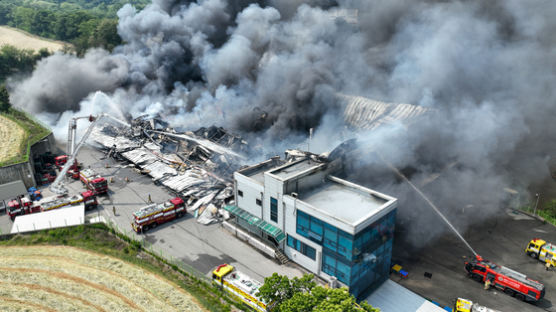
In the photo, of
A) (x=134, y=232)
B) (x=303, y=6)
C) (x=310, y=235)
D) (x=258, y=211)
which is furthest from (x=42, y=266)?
(x=303, y=6)

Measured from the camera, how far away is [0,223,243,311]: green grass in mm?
21531

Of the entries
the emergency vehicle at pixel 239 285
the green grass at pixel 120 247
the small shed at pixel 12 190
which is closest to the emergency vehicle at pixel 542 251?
the emergency vehicle at pixel 239 285

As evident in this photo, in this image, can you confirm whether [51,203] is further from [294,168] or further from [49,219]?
[294,168]

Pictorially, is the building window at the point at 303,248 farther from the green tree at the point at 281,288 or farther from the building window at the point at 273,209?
the green tree at the point at 281,288

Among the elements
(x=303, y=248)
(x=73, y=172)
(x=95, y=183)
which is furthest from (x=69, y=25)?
(x=303, y=248)

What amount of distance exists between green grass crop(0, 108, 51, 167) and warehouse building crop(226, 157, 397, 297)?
73.2 ft

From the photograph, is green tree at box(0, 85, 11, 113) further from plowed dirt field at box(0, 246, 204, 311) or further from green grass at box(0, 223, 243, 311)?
plowed dirt field at box(0, 246, 204, 311)

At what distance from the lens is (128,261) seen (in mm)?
24109

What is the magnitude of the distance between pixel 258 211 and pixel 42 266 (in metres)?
13.9

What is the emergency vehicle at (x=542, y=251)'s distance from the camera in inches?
1045

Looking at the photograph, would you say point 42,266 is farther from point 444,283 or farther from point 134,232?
point 444,283

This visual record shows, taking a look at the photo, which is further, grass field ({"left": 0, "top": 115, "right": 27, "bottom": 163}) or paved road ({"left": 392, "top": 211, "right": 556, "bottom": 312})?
A: grass field ({"left": 0, "top": 115, "right": 27, "bottom": 163})

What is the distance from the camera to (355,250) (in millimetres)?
21250

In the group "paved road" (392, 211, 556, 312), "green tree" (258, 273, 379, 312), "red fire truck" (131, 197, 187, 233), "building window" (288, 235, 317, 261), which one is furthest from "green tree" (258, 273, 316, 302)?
"red fire truck" (131, 197, 187, 233)
